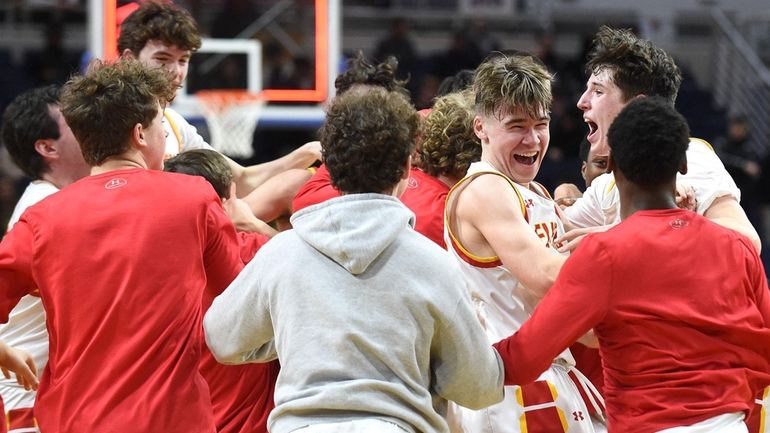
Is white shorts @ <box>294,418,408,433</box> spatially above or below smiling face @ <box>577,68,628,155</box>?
below

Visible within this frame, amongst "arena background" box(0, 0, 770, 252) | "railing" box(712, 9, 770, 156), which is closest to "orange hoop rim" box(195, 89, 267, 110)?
"arena background" box(0, 0, 770, 252)

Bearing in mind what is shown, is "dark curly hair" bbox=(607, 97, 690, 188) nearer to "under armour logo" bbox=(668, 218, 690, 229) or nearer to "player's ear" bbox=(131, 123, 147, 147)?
"under armour logo" bbox=(668, 218, 690, 229)

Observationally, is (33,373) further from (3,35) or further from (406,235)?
(3,35)

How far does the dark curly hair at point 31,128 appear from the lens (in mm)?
4742

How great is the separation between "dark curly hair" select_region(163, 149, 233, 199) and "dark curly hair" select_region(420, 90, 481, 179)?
0.80 metres

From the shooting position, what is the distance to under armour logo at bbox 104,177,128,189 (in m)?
3.45

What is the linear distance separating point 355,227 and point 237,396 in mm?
1258

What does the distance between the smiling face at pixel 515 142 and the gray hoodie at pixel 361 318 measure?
0.84 metres

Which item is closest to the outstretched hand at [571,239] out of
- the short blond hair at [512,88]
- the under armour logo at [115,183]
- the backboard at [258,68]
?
the short blond hair at [512,88]

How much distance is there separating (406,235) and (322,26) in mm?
8425

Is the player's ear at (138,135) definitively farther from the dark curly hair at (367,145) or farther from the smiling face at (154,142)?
the dark curly hair at (367,145)

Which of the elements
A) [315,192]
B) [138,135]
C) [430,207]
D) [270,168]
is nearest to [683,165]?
[430,207]

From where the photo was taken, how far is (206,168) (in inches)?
161

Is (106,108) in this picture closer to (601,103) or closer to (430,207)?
(430,207)
